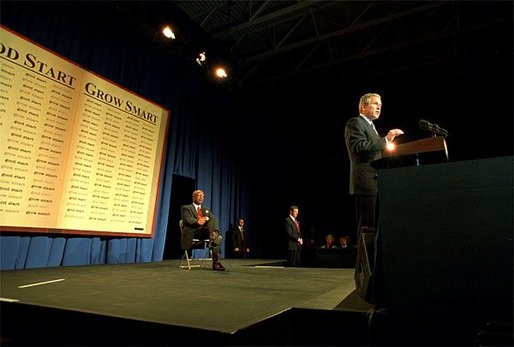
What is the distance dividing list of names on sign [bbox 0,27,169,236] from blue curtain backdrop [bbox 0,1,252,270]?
0.87ft

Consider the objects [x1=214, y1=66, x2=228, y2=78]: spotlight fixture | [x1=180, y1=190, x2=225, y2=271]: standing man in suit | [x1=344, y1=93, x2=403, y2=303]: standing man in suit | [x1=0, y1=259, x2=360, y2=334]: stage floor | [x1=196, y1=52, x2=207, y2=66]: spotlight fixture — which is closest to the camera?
[x1=0, y1=259, x2=360, y2=334]: stage floor

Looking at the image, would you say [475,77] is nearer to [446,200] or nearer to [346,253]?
[346,253]

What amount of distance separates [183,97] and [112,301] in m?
4.90

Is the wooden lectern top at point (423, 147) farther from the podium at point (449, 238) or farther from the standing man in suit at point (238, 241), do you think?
the standing man in suit at point (238, 241)

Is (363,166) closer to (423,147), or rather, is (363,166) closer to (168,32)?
(423,147)

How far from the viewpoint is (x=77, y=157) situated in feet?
13.2

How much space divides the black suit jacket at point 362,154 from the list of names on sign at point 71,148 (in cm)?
→ 330

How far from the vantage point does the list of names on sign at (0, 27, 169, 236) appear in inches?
133

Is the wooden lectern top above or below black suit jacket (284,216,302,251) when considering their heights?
above

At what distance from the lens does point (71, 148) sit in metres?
3.96

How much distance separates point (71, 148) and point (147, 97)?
1690 mm

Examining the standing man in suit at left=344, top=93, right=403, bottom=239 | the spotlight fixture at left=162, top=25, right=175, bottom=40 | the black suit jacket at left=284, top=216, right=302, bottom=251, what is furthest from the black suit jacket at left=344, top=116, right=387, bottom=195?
the black suit jacket at left=284, top=216, right=302, bottom=251

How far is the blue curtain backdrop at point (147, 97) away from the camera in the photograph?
3.76 metres

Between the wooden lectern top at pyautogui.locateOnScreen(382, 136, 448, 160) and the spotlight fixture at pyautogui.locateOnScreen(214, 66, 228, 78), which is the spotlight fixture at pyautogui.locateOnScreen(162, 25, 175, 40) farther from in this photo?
the wooden lectern top at pyautogui.locateOnScreen(382, 136, 448, 160)
